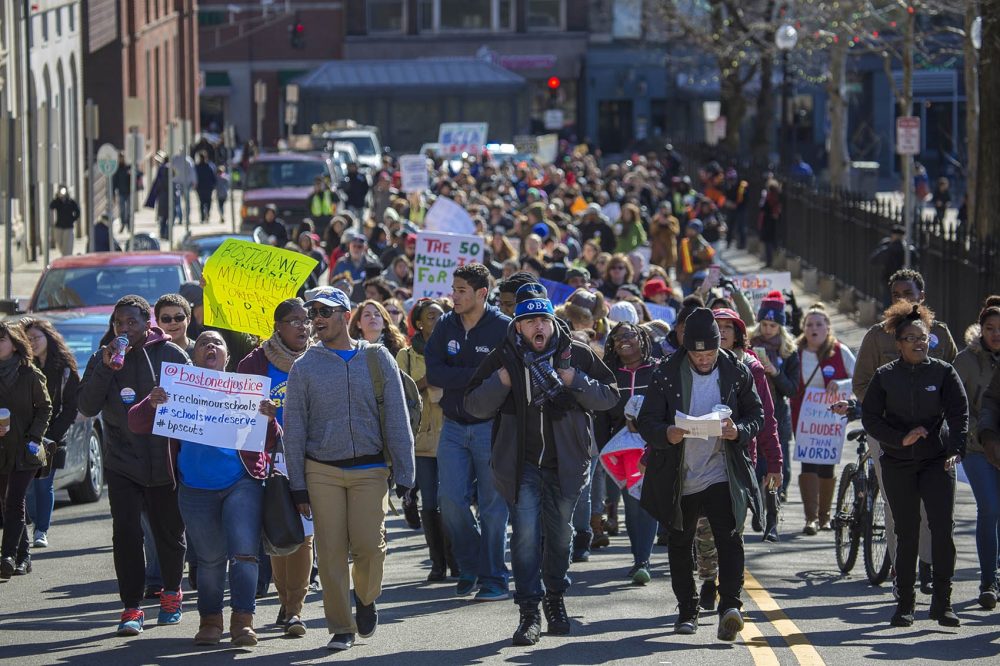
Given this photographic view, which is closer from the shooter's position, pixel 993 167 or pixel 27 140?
pixel 993 167

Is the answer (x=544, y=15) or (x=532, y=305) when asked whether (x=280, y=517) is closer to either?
(x=532, y=305)

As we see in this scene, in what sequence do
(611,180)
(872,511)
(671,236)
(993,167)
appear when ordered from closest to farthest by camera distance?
(872,511) → (993,167) → (671,236) → (611,180)

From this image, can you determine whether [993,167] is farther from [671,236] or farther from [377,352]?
[377,352]

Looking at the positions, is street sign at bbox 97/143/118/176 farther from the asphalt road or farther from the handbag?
the handbag

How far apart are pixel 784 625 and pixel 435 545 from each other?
235cm

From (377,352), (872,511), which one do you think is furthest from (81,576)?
(872,511)

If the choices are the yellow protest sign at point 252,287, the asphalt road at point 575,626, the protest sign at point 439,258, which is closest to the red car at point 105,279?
the protest sign at point 439,258

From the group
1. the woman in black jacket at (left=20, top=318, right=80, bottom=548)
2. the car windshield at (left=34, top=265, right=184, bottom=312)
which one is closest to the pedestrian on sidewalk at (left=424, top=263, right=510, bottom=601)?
the woman in black jacket at (left=20, top=318, right=80, bottom=548)

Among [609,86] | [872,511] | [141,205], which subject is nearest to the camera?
[872,511]

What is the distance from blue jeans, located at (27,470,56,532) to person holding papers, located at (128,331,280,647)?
3555 millimetres

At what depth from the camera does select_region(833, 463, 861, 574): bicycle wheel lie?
37.6ft

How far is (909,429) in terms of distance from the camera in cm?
970

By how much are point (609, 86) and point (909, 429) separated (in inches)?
2792

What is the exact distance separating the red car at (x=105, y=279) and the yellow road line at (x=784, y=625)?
25.2 feet
